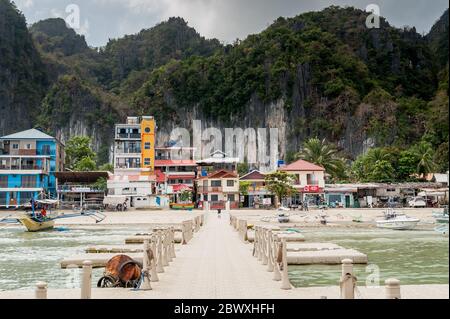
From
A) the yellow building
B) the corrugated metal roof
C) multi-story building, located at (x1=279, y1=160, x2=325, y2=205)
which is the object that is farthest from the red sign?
the corrugated metal roof

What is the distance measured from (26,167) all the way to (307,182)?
3237 centimetres

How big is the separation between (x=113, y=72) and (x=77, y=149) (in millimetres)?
72009

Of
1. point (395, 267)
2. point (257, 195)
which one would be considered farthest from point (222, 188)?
point (395, 267)

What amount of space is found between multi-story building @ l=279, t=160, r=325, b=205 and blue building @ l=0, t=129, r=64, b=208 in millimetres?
27662

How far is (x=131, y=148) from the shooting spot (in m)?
73.1

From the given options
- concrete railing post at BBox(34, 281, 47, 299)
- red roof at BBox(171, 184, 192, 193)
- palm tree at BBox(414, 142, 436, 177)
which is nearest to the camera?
concrete railing post at BBox(34, 281, 47, 299)

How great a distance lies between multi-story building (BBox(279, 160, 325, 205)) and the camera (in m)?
60.0

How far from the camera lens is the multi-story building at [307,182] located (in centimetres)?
6003

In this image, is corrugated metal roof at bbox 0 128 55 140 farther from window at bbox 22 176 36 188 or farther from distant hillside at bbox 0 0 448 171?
distant hillside at bbox 0 0 448 171

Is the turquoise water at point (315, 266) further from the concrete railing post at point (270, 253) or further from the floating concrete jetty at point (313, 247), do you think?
the floating concrete jetty at point (313, 247)

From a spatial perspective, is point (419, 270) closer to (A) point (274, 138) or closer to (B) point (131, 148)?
(B) point (131, 148)

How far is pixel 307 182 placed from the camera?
6044cm

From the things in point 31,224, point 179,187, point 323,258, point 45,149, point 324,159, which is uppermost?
point 45,149

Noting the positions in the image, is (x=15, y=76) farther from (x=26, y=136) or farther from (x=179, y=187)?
(x=179, y=187)
